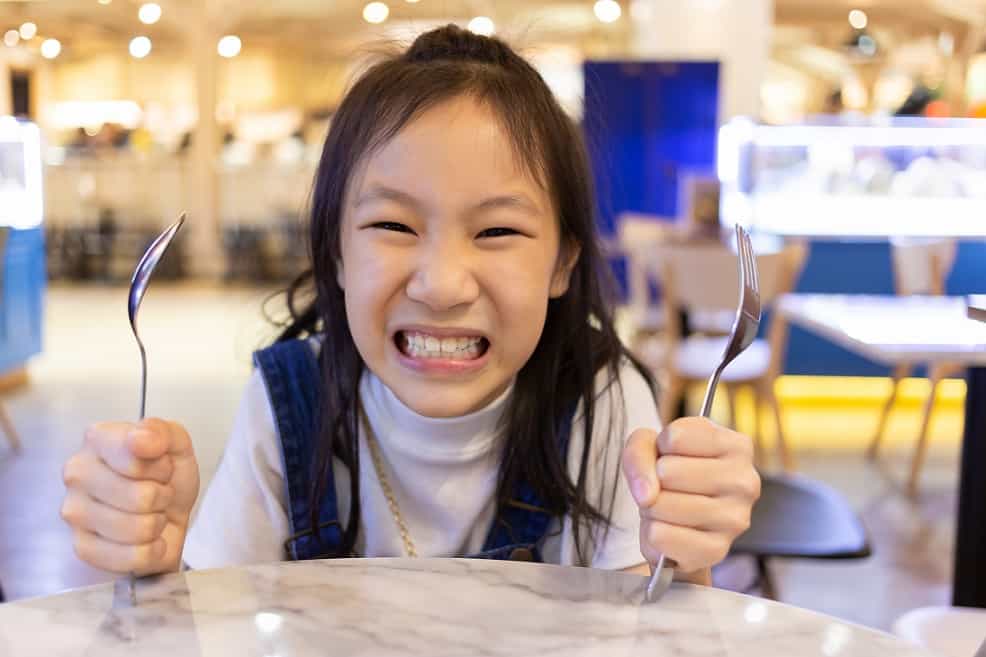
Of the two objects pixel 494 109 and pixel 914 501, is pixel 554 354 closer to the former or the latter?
pixel 494 109

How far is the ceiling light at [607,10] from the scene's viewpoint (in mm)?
10461

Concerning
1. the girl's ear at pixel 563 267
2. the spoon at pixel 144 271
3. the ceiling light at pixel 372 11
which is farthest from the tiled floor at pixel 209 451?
the ceiling light at pixel 372 11

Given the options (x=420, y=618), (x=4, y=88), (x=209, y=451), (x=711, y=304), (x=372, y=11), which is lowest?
(x=209, y=451)

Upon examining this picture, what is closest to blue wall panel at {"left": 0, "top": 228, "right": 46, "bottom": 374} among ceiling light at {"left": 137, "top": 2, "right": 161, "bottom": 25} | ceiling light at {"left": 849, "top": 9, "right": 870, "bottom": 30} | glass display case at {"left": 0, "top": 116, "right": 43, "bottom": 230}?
glass display case at {"left": 0, "top": 116, "right": 43, "bottom": 230}

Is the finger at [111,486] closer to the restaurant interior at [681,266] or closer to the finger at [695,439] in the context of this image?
the restaurant interior at [681,266]

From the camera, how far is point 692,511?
0.68 metres

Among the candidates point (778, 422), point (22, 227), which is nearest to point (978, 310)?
point (778, 422)

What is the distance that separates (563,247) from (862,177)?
4.18 m

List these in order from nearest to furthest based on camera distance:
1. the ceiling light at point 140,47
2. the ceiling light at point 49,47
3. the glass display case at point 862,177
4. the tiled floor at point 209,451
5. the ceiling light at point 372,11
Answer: the tiled floor at point 209,451
the glass display case at point 862,177
the ceiling light at point 49,47
the ceiling light at point 372,11
the ceiling light at point 140,47

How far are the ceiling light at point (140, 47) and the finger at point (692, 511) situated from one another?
11798 mm

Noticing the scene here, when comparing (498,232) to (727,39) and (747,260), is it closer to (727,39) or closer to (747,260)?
(747,260)

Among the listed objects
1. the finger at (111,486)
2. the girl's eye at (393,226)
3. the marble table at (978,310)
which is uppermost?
the girl's eye at (393,226)

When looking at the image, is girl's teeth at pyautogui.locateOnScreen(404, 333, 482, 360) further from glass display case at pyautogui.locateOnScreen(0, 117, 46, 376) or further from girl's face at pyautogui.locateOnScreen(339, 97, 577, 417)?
glass display case at pyautogui.locateOnScreen(0, 117, 46, 376)

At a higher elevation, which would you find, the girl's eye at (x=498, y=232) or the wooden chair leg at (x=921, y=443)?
the girl's eye at (x=498, y=232)
